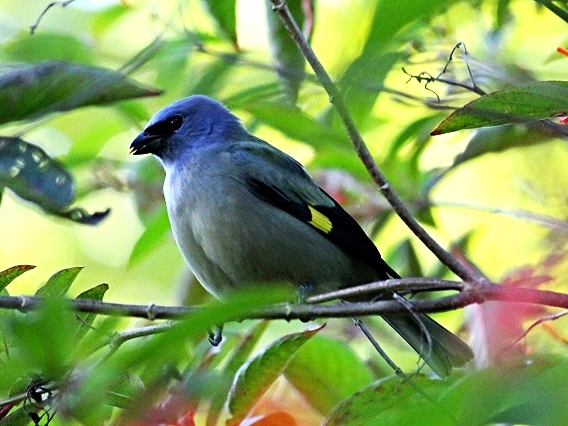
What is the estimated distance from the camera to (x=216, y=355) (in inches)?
108

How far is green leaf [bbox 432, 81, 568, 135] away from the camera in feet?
5.49

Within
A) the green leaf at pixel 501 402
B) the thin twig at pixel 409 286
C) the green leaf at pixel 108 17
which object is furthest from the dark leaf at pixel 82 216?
the green leaf at pixel 501 402

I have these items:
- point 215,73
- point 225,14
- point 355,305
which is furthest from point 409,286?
point 215,73

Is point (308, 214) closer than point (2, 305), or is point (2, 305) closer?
point (2, 305)

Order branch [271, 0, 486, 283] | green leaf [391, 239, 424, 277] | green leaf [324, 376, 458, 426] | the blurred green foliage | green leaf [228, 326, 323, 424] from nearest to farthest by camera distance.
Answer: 1. the blurred green foliage
2. green leaf [324, 376, 458, 426]
3. branch [271, 0, 486, 283]
4. green leaf [228, 326, 323, 424]
5. green leaf [391, 239, 424, 277]

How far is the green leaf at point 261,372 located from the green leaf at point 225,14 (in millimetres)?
1180

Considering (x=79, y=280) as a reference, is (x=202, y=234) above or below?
above

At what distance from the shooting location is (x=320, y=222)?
3.82 meters

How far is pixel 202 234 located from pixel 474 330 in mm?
1226

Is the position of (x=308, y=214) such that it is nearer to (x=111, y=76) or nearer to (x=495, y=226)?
(x=495, y=226)

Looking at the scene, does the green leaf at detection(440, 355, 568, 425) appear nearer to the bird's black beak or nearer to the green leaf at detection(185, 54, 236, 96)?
the green leaf at detection(185, 54, 236, 96)

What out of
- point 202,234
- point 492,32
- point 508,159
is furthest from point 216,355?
point 508,159

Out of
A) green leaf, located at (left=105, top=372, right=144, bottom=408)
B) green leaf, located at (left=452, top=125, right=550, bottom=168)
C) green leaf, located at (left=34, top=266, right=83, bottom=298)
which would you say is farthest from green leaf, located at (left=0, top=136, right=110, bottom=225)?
green leaf, located at (left=452, top=125, right=550, bottom=168)

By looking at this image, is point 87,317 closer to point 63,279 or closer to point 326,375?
point 63,279
